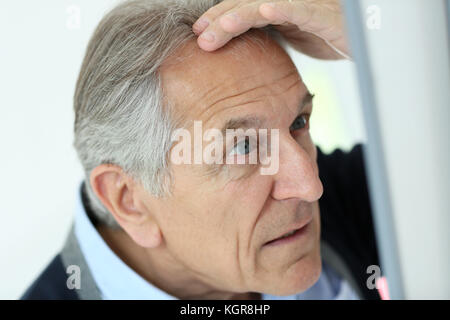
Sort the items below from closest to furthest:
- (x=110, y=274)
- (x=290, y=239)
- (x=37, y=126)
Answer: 1. (x=290, y=239)
2. (x=110, y=274)
3. (x=37, y=126)

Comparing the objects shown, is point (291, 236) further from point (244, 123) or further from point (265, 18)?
point (265, 18)

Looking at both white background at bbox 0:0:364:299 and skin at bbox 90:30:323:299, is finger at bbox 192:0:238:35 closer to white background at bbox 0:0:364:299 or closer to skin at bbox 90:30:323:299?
skin at bbox 90:30:323:299

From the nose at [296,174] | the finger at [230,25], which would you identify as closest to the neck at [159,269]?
the nose at [296,174]

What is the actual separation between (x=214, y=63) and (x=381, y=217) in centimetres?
46

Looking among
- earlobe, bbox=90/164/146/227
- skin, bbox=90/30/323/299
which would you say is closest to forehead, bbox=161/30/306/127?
skin, bbox=90/30/323/299

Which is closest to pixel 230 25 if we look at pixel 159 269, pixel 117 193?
pixel 117 193

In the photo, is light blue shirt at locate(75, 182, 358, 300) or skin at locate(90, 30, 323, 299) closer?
skin at locate(90, 30, 323, 299)

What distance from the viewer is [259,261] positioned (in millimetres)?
1010

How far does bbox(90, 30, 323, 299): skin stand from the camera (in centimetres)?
93

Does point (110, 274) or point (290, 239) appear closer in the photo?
point (290, 239)

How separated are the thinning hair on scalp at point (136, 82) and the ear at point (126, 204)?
1.2 inches

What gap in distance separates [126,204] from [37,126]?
1.71ft

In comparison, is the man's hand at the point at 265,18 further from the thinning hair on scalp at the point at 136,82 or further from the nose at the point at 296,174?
the nose at the point at 296,174

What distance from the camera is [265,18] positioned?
0.89 metres
